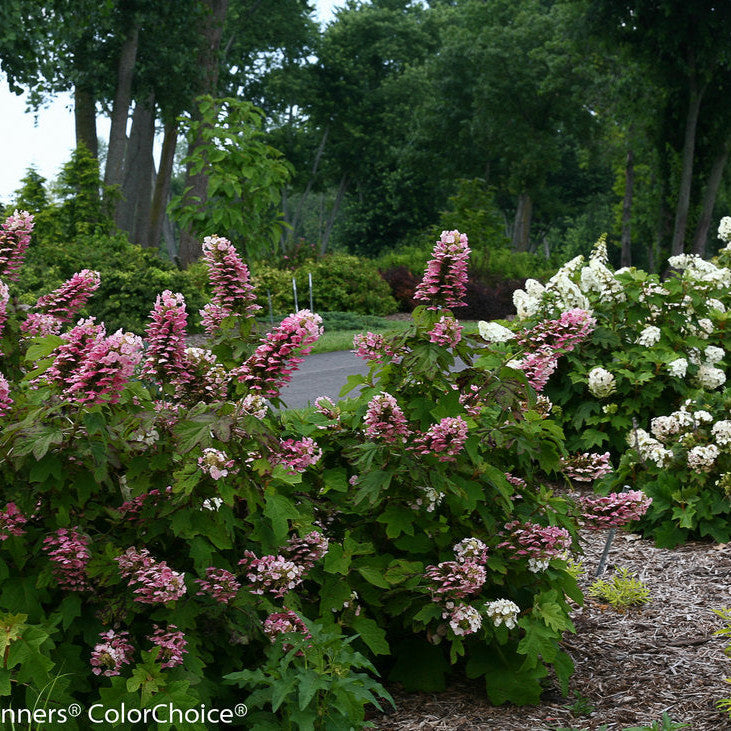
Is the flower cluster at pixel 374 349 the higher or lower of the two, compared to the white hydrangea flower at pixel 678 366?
higher

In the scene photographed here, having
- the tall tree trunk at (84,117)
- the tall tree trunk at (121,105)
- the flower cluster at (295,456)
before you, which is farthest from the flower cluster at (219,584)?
the tall tree trunk at (84,117)

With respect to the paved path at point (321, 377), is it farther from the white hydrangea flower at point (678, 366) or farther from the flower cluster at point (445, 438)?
the flower cluster at point (445, 438)

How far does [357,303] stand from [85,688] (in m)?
16.4

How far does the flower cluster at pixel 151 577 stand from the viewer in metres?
2.58

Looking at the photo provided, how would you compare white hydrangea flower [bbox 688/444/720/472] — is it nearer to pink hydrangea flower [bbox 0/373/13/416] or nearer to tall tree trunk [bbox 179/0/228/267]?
pink hydrangea flower [bbox 0/373/13/416]

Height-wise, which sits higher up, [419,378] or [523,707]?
[419,378]

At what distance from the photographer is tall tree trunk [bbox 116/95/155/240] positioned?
24.0 metres

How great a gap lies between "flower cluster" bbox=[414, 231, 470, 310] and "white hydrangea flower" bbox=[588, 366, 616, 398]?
3.32 metres

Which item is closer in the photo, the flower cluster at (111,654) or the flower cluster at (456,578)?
the flower cluster at (111,654)

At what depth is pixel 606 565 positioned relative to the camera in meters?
5.13

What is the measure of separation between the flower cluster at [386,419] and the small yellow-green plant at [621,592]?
6.47 ft

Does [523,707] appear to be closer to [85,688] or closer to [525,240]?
[85,688]

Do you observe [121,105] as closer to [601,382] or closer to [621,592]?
[601,382]

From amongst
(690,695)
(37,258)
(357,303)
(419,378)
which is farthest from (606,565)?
(357,303)
